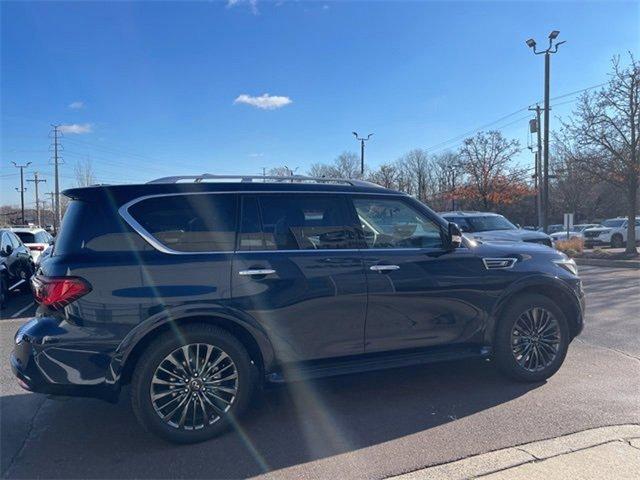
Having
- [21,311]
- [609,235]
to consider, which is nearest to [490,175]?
[609,235]

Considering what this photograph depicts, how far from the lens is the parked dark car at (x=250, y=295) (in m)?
3.55

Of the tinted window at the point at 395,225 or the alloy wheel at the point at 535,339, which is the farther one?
the alloy wheel at the point at 535,339

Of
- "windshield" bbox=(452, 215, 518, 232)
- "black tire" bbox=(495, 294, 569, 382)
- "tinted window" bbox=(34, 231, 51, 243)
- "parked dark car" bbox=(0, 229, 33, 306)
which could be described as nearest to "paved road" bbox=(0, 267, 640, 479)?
"black tire" bbox=(495, 294, 569, 382)

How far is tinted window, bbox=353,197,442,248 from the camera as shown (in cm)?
445

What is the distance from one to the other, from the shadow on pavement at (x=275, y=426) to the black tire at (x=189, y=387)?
0.34 feet

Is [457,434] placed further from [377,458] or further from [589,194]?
[589,194]

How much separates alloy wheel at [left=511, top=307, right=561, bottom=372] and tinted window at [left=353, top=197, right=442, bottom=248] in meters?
1.17

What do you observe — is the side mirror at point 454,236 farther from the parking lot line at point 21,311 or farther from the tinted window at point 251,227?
the parking lot line at point 21,311

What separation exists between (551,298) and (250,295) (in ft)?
10.1

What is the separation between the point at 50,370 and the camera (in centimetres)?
352

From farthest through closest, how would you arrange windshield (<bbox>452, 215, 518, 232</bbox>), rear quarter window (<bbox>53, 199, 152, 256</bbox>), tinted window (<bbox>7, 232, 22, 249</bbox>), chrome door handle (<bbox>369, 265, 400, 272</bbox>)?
windshield (<bbox>452, 215, 518, 232</bbox>) < tinted window (<bbox>7, 232, 22, 249</bbox>) < chrome door handle (<bbox>369, 265, 400, 272</bbox>) < rear quarter window (<bbox>53, 199, 152, 256</bbox>)

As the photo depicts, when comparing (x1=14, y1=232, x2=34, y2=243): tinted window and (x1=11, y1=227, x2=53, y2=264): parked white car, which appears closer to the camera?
(x1=11, y1=227, x2=53, y2=264): parked white car

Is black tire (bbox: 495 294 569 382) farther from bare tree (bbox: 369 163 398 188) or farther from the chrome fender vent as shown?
bare tree (bbox: 369 163 398 188)

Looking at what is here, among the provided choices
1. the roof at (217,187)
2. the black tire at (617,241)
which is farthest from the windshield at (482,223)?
the black tire at (617,241)
